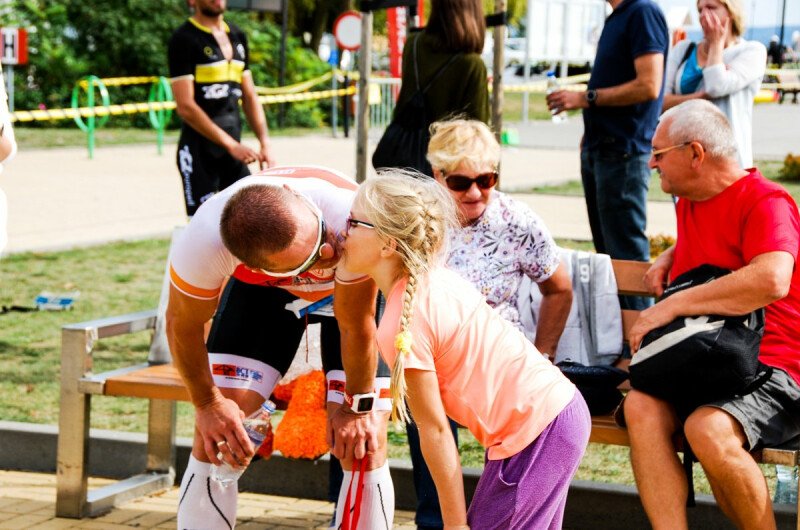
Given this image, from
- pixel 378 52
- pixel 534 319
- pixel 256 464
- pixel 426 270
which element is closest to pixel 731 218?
pixel 534 319

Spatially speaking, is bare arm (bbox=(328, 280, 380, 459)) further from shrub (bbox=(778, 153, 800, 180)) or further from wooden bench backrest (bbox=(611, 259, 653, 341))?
shrub (bbox=(778, 153, 800, 180))

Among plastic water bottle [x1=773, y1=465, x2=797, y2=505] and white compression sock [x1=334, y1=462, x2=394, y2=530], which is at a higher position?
white compression sock [x1=334, y1=462, x2=394, y2=530]

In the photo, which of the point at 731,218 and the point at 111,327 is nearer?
the point at 731,218

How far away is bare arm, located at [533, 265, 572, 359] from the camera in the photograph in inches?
170

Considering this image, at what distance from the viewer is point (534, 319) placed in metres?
4.63

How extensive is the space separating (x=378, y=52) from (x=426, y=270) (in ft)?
117

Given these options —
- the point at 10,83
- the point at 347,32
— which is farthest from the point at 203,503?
the point at 10,83

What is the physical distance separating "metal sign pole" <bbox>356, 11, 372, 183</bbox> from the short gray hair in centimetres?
276

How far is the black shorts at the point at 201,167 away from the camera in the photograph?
22.8 ft

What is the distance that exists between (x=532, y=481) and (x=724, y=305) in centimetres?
103

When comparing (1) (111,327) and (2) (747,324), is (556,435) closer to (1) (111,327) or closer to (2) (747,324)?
(2) (747,324)

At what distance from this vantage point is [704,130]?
12.8ft

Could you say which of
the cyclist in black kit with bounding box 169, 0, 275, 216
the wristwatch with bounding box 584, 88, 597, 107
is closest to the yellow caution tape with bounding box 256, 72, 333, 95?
the cyclist in black kit with bounding box 169, 0, 275, 216

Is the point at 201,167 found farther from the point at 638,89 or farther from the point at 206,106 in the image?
the point at 638,89
